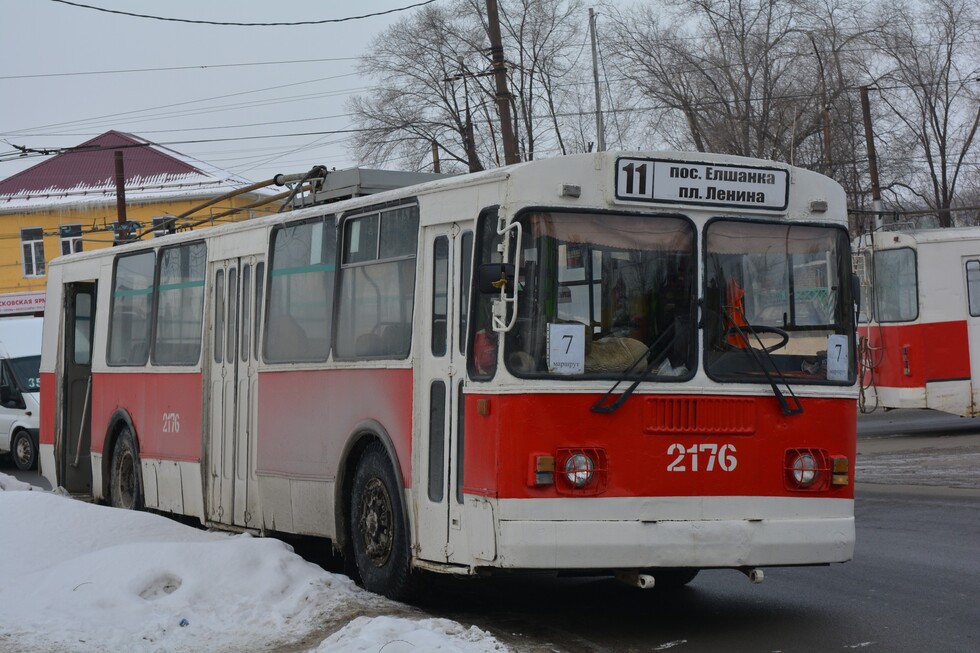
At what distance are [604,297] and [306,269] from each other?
3559 millimetres

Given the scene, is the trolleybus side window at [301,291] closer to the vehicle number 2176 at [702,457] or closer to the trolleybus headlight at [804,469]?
the vehicle number 2176 at [702,457]

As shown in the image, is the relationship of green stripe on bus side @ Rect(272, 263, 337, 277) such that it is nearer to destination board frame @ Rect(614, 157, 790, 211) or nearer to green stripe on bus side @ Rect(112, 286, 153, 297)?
destination board frame @ Rect(614, 157, 790, 211)

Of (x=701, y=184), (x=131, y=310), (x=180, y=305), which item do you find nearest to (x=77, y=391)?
(x=131, y=310)

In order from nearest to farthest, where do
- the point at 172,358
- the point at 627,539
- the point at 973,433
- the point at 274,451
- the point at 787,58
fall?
the point at 627,539 < the point at 274,451 < the point at 172,358 < the point at 973,433 < the point at 787,58

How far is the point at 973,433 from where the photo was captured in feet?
74.8

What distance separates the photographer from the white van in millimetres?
24812

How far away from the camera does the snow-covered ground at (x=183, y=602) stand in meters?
7.62

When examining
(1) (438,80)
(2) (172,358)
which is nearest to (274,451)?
(2) (172,358)

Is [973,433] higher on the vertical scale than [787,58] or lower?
lower

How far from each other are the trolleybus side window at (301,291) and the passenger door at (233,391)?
328 millimetres

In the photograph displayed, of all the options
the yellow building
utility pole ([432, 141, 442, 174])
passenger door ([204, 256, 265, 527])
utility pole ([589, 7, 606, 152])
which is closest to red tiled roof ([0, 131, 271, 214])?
the yellow building

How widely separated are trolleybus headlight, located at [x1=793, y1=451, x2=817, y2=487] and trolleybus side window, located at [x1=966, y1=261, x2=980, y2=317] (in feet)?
49.0

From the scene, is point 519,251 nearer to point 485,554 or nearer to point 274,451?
point 485,554

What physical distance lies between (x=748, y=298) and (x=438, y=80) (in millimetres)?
43648
